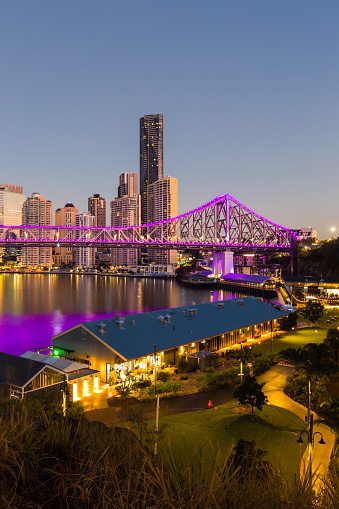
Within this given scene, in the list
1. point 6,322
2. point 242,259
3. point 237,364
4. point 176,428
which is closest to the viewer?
point 176,428

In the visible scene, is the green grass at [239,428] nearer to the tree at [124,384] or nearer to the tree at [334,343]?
the tree at [124,384]

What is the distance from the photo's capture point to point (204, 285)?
335 ft

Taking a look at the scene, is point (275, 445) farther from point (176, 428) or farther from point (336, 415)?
point (176, 428)

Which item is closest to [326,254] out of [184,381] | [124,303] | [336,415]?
[124,303]

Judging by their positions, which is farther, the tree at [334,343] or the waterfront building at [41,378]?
the tree at [334,343]

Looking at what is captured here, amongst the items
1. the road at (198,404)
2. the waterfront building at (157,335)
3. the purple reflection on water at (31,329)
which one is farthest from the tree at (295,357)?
the purple reflection on water at (31,329)

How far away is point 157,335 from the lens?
21562mm

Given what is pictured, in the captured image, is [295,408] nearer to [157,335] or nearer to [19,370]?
[157,335]

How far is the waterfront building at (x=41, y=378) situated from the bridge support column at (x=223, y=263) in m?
88.5

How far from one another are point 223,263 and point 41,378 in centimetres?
9266

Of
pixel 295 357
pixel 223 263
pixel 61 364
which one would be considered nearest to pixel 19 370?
pixel 61 364

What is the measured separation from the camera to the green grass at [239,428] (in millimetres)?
11492

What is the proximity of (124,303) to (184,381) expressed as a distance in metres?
46.2

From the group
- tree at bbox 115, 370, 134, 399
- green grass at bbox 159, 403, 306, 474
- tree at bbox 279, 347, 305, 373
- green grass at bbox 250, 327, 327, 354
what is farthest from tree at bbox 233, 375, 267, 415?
green grass at bbox 250, 327, 327, 354
